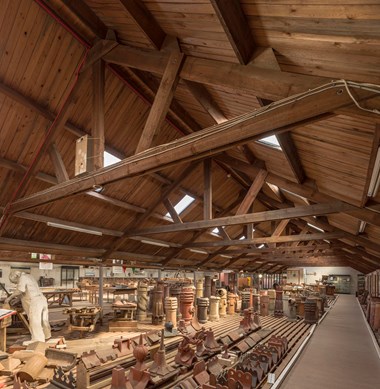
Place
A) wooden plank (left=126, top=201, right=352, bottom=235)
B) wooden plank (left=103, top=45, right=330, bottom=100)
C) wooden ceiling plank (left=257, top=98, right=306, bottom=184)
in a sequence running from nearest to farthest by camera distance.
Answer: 1. wooden plank (left=103, top=45, right=330, bottom=100)
2. wooden ceiling plank (left=257, top=98, right=306, bottom=184)
3. wooden plank (left=126, top=201, right=352, bottom=235)

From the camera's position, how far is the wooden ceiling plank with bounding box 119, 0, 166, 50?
3970 mm

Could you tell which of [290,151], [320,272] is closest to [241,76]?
[290,151]

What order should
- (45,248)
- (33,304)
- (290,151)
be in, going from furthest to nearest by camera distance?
(45,248) → (33,304) → (290,151)

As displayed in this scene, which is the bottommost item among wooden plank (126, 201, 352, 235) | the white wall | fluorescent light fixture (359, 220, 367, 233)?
the white wall

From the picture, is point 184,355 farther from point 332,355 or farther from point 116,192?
point 116,192

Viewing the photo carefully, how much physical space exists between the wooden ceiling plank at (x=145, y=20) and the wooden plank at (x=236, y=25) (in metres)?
1.58

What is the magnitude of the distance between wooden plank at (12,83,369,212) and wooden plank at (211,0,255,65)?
2.10 ft

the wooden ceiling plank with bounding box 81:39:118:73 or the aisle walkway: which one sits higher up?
the wooden ceiling plank with bounding box 81:39:118:73

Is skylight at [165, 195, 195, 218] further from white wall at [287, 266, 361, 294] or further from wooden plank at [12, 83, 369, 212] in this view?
white wall at [287, 266, 361, 294]

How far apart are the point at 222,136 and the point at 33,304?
20.9 feet

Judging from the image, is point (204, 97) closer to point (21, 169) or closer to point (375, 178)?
point (375, 178)

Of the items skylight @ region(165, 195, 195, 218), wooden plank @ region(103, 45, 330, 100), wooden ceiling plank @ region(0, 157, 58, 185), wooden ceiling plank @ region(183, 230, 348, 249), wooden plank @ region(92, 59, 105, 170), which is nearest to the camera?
wooden plank @ region(103, 45, 330, 100)

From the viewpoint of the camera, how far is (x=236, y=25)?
114 inches

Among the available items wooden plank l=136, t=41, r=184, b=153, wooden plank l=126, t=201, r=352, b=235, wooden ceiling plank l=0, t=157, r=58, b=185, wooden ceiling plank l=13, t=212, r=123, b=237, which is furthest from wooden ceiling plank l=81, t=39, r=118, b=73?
wooden plank l=126, t=201, r=352, b=235
